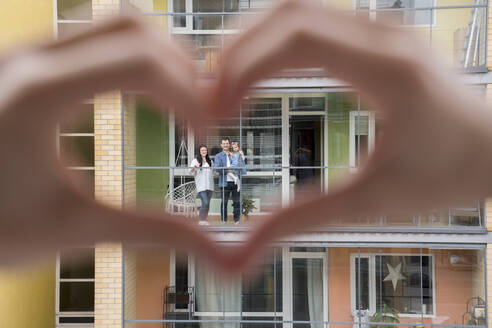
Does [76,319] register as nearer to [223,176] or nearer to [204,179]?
[204,179]

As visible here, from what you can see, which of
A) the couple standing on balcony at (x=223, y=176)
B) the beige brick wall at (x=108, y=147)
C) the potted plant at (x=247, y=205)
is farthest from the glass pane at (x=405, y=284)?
the beige brick wall at (x=108, y=147)

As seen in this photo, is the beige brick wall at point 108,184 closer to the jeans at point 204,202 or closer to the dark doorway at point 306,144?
the jeans at point 204,202

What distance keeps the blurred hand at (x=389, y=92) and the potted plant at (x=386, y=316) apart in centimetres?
768

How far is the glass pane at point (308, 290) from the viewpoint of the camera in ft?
25.8

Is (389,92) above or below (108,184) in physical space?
below

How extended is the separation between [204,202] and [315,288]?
1.83 m

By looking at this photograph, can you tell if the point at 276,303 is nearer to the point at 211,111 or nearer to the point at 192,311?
the point at 192,311

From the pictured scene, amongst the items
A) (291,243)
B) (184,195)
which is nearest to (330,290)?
(291,243)

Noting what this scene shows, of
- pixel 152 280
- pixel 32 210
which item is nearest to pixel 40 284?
pixel 152 280

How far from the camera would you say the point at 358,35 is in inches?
5.7

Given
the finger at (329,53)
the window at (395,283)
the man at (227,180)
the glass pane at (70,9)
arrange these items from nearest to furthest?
1. the finger at (329,53)
2. the window at (395,283)
3. the man at (227,180)
4. the glass pane at (70,9)

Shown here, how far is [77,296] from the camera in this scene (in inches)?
342

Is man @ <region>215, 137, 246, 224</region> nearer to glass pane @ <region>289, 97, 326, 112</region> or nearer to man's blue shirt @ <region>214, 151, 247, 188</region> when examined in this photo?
man's blue shirt @ <region>214, 151, 247, 188</region>

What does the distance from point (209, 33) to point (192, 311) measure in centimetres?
365
